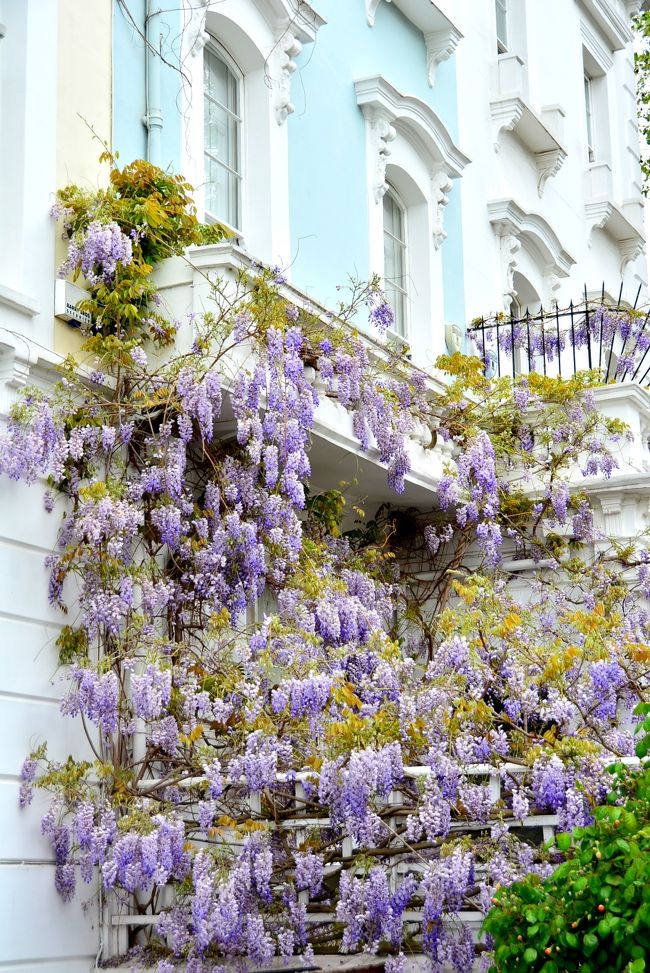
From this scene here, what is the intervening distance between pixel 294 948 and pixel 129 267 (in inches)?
156

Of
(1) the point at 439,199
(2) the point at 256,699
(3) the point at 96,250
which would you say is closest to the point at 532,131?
(1) the point at 439,199

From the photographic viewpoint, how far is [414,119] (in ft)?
43.9

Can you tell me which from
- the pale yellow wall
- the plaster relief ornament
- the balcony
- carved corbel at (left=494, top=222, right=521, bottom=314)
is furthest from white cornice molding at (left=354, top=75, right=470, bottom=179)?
the pale yellow wall

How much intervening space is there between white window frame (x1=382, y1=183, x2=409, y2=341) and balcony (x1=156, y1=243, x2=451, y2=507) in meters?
1.90

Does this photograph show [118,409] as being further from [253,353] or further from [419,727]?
[419,727]

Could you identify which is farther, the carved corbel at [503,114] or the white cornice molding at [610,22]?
the white cornice molding at [610,22]

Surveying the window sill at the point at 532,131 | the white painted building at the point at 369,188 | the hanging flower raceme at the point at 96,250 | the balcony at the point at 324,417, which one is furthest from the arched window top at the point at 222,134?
the window sill at the point at 532,131

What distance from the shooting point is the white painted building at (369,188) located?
803 cm

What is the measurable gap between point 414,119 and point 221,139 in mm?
2876

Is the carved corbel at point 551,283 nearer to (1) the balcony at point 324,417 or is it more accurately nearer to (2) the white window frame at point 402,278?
(2) the white window frame at point 402,278

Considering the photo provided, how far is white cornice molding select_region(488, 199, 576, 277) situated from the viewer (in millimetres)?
15320

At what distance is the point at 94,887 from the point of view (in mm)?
8203

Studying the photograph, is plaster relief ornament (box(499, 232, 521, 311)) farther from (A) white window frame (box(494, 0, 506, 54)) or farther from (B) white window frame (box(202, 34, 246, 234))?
(B) white window frame (box(202, 34, 246, 234))

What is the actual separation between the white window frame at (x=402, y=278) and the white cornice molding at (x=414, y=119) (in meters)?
0.48
